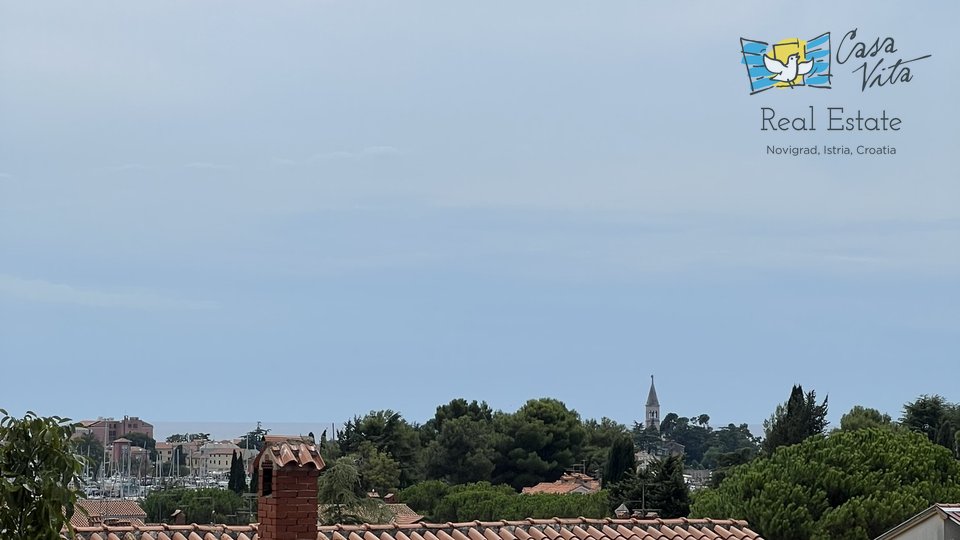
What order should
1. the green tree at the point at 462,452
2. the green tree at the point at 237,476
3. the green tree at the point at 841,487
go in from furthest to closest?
1. the green tree at the point at 462,452
2. the green tree at the point at 237,476
3. the green tree at the point at 841,487

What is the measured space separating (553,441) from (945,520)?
7411 cm

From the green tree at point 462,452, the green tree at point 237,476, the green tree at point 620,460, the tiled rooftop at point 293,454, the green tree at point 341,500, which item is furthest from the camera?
the green tree at point 462,452

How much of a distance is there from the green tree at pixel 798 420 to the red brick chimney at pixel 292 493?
163ft

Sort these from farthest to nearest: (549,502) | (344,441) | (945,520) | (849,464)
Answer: (344,441) < (549,502) < (849,464) < (945,520)

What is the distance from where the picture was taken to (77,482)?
10.1m

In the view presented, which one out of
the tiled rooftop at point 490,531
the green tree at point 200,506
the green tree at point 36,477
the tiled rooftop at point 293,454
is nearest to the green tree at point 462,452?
the green tree at point 200,506

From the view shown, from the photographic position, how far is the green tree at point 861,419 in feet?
222

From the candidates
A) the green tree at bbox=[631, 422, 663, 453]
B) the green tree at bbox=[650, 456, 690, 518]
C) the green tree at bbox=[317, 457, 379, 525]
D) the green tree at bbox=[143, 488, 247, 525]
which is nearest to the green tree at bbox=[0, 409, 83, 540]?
the green tree at bbox=[317, 457, 379, 525]

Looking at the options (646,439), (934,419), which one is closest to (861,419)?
(934,419)

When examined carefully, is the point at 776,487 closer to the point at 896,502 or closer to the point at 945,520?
the point at 896,502

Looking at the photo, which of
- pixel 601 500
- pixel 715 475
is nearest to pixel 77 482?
pixel 601 500

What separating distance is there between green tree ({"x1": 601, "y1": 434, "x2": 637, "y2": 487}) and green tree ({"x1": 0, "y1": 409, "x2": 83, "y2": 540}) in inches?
2325

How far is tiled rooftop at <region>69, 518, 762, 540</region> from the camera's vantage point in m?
14.1

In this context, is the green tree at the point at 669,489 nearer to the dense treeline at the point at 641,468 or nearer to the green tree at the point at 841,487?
the dense treeline at the point at 641,468
